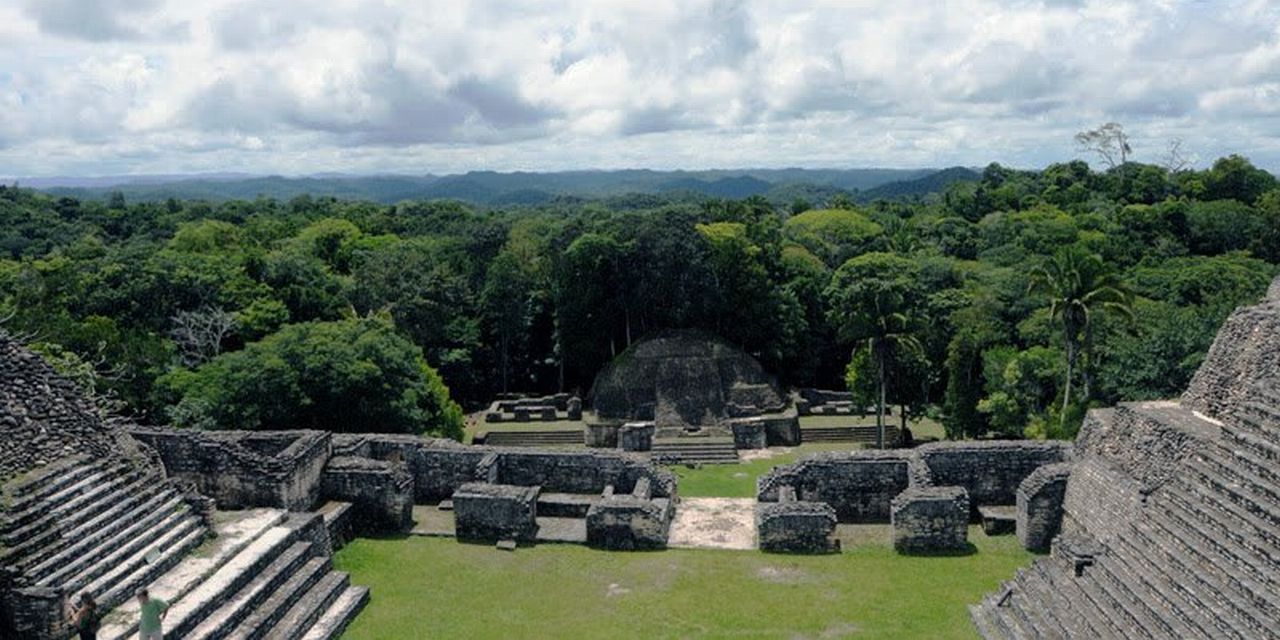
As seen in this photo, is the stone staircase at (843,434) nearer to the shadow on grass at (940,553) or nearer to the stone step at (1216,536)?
the shadow on grass at (940,553)

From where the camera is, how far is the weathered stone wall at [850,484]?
2050 cm

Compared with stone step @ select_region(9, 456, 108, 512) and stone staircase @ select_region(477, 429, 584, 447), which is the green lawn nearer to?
stone step @ select_region(9, 456, 108, 512)

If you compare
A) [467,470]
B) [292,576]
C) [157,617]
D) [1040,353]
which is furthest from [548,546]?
[1040,353]

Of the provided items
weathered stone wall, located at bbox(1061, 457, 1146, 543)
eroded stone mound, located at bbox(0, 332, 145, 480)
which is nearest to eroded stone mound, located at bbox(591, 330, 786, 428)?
weathered stone wall, located at bbox(1061, 457, 1146, 543)

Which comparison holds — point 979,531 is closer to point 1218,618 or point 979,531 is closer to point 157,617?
Answer: point 1218,618

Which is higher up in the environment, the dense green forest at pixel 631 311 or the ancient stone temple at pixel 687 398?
the dense green forest at pixel 631 311

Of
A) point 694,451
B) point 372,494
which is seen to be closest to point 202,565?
point 372,494

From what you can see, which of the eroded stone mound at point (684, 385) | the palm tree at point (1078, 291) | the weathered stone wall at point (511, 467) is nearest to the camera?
the weathered stone wall at point (511, 467)

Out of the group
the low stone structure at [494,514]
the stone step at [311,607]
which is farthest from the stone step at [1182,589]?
the stone step at [311,607]

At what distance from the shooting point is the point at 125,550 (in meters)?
13.8

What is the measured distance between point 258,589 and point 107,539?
235cm

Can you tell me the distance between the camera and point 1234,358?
52.9 feet

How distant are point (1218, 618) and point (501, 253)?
32.4m

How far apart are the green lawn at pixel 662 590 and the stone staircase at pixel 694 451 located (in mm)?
9326
